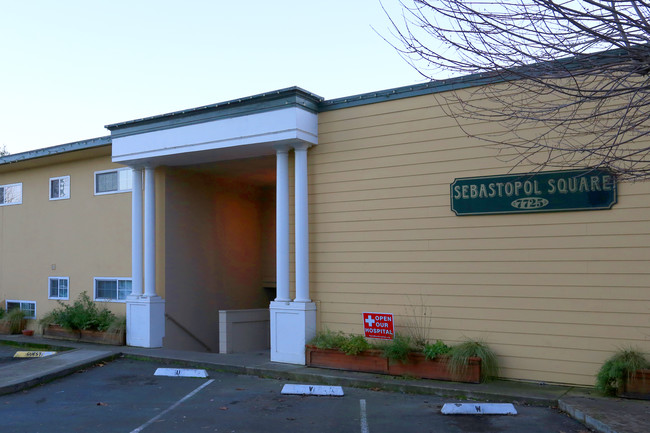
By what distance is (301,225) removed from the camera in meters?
10.6

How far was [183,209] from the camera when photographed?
45.0 feet

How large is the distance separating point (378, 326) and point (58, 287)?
9.46 m

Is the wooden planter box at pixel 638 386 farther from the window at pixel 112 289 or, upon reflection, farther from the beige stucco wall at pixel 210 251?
the window at pixel 112 289

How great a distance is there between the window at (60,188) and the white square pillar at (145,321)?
14.1 ft

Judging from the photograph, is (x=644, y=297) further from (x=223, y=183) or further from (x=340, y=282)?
(x=223, y=183)

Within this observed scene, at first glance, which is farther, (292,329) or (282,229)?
(282,229)

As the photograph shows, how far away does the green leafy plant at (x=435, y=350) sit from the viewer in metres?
8.88

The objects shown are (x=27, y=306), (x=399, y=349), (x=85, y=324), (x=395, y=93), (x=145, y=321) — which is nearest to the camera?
(x=399, y=349)

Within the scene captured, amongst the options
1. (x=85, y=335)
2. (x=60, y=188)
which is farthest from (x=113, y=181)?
(x=85, y=335)

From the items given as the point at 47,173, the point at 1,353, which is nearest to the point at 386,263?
the point at 1,353

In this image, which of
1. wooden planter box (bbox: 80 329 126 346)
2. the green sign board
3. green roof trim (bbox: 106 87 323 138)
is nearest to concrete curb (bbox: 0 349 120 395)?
wooden planter box (bbox: 80 329 126 346)

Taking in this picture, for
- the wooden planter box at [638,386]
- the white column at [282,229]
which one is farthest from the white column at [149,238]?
the wooden planter box at [638,386]

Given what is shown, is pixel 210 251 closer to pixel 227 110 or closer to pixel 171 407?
pixel 227 110

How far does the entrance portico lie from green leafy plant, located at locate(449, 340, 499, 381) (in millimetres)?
2772
